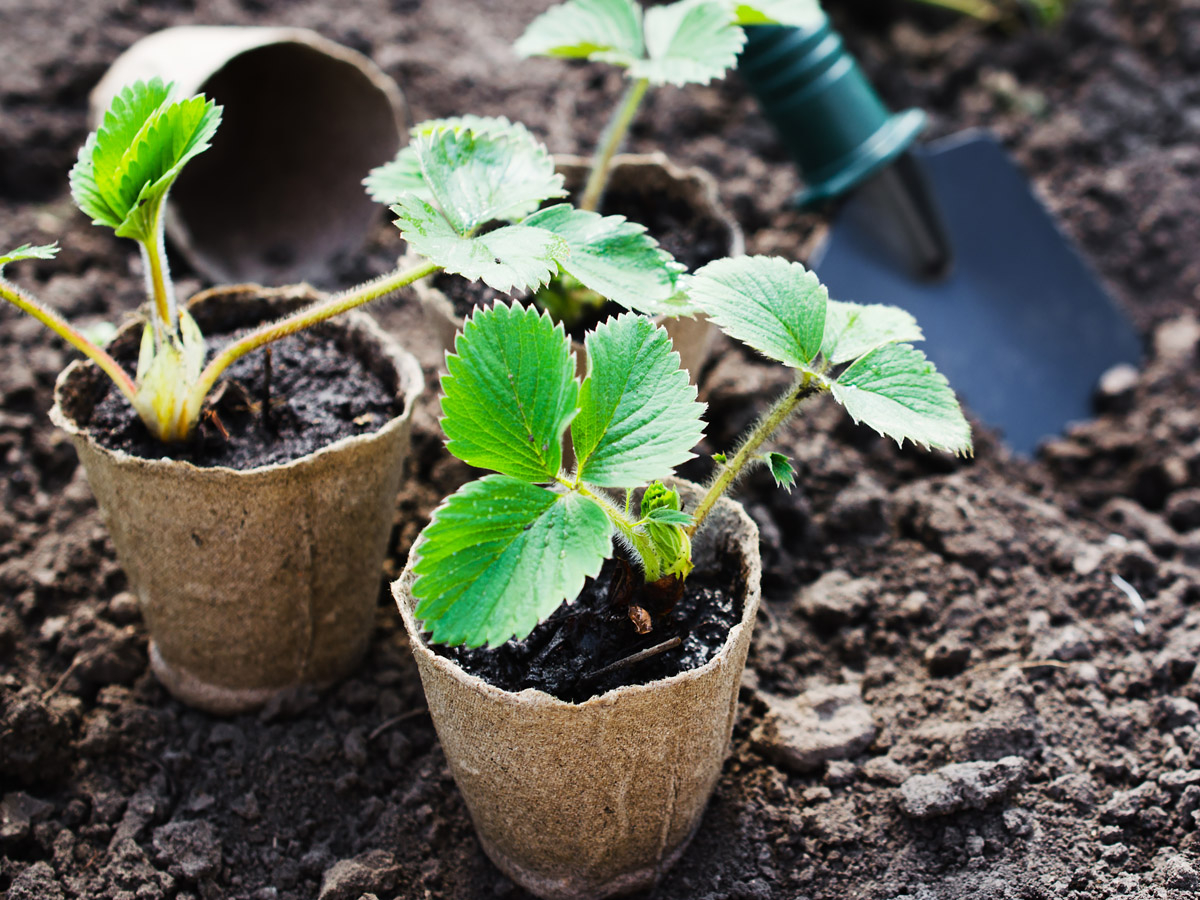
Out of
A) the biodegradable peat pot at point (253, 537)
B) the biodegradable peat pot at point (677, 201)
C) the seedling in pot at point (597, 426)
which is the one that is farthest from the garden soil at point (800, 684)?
the seedling in pot at point (597, 426)

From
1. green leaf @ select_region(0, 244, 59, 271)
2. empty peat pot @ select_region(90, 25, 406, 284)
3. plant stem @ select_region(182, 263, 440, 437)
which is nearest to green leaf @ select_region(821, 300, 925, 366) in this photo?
plant stem @ select_region(182, 263, 440, 437)

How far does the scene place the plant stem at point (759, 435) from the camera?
102cm

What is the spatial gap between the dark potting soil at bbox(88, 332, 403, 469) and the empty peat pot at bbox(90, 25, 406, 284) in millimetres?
723

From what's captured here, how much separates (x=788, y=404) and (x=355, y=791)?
2.43ft

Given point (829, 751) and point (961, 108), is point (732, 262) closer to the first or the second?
point (829, 751)

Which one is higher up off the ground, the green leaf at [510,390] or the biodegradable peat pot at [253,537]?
the green leaf at [510,390]

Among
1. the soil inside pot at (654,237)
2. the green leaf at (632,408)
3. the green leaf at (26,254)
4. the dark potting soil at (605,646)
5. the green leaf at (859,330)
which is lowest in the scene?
the dark potting soil at (605,646)

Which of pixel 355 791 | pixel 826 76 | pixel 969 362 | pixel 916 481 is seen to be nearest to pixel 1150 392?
pixel 969 362

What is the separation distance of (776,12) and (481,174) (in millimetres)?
517

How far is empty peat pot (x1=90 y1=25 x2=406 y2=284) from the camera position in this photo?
1993 mm

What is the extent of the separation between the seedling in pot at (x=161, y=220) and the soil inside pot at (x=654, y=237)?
34cm

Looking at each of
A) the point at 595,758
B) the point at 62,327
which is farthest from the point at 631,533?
the point at 62,327

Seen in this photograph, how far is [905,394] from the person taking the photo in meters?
1.03

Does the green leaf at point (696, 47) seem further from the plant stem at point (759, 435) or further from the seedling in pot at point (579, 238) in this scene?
the plant stem at point (759, 435)
